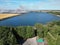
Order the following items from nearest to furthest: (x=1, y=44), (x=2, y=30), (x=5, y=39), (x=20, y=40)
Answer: (x=1, y=44) → (x=5, y=39) → (x=2, y=30) → (x=20, y=40)

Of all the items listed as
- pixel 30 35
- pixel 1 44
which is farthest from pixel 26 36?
pixel 1 44

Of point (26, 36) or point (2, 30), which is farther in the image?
point (26, 36)

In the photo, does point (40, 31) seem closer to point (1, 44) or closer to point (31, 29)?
point (31, 29)

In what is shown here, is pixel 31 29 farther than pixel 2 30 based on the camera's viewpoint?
Yes

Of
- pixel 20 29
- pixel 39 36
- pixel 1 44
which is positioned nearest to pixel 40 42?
pixel 39 36

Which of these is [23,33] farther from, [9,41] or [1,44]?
[1,44]

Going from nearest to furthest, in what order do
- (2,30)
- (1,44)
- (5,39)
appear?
(1,44), (5,39), (2,30)

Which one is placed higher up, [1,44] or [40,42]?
[1,44]

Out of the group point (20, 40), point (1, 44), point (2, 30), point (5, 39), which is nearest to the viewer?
point (1, 44)

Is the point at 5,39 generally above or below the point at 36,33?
above
